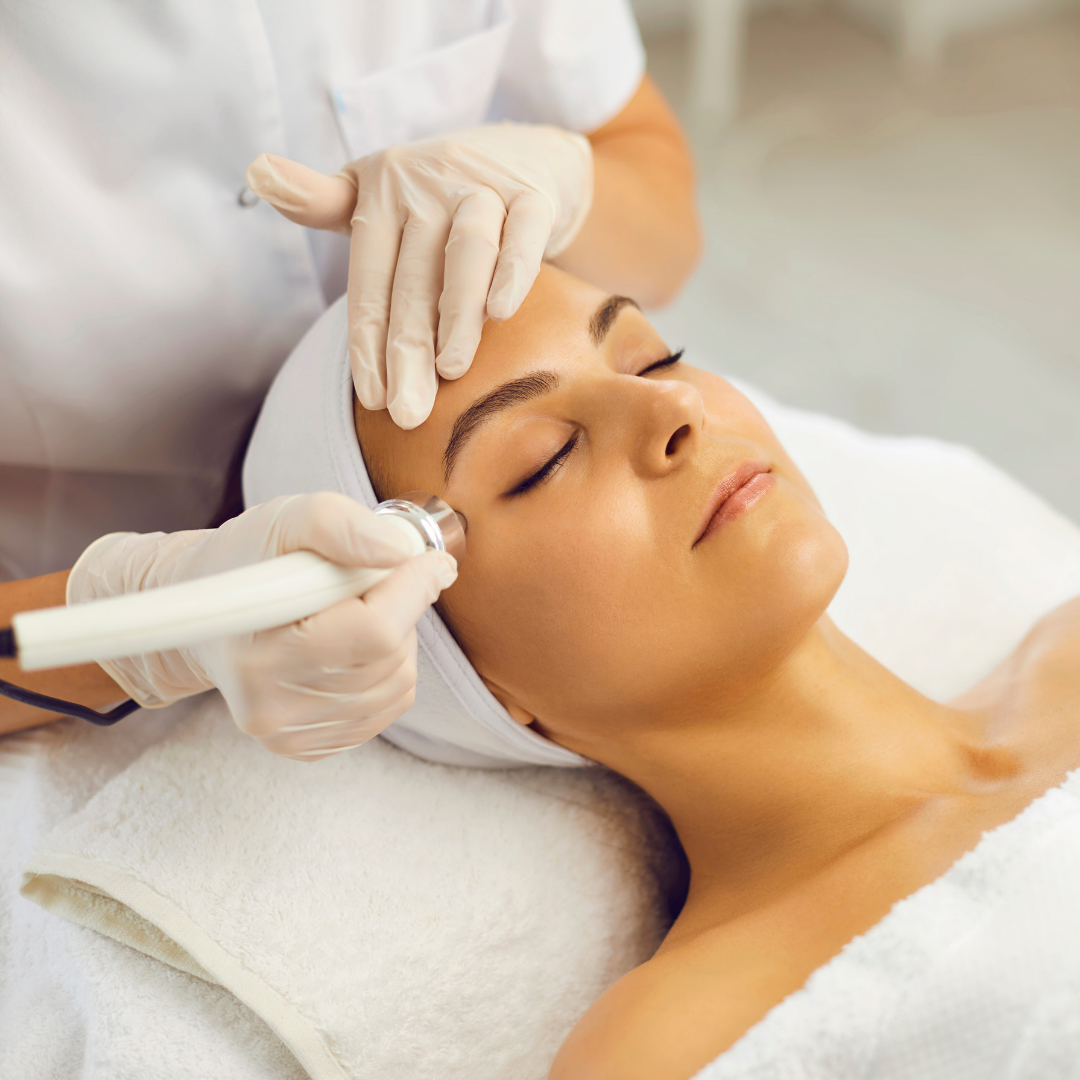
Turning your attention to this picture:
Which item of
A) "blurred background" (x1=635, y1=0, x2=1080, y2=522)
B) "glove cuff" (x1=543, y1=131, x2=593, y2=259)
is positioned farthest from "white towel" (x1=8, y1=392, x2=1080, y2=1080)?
"blurred background" (x1=635, y1=0, x2=1080, y2=522)

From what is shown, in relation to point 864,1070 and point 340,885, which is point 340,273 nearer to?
point 340,885

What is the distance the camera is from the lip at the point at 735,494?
3.27ft

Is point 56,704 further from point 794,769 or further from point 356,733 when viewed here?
point 794,769

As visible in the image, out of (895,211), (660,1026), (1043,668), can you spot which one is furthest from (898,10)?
(660,1026)

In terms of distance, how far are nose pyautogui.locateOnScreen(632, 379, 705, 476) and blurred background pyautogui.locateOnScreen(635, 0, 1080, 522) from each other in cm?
140

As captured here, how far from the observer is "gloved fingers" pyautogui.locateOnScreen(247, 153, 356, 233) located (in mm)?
1063

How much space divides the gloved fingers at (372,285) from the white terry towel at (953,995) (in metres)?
0.72

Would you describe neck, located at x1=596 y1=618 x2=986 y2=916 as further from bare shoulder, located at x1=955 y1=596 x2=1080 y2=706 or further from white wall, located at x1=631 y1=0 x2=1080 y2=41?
white wall, located at x1=631 y1=0 x2=1080 y2=41

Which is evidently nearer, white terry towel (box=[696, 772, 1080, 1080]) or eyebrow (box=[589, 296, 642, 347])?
white terry towel (box=[696, 772, 1080, 1080])

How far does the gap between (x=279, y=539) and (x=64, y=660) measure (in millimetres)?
232

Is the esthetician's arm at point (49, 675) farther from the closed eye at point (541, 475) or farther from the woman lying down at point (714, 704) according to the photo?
the closed eye at point (541, 475)

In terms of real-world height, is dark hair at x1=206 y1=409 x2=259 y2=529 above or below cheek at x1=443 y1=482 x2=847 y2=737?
below

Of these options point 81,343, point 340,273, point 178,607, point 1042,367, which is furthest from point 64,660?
point 1042,367

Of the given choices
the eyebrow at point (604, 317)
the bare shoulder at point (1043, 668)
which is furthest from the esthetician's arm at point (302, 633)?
the bare shoulder at point (1043, 668)
